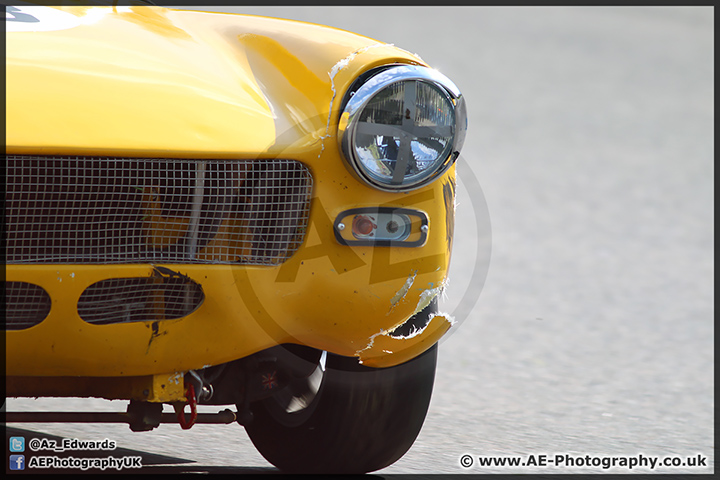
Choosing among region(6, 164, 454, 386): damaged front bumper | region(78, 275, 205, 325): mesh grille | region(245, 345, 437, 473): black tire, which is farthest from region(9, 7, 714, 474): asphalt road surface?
region(78, 275, 205, 325): mesh grille

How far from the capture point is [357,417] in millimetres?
2982

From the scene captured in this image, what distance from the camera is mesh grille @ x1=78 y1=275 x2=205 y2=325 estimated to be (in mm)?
2332

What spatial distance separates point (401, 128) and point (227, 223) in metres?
0.46

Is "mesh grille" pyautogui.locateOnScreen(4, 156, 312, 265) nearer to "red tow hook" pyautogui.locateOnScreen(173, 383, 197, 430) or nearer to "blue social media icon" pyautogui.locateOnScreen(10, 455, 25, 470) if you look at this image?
"red tow hook" pyautogui.locateOnScreen(173, 383, 197, 430)

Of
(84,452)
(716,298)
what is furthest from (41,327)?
(716,298)

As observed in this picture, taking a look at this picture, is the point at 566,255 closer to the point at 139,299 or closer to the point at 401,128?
the point at 401,128

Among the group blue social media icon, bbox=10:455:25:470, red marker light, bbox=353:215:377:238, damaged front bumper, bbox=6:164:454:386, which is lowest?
blue social media icon, bbox=10:455:25:470

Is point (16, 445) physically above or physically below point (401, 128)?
below

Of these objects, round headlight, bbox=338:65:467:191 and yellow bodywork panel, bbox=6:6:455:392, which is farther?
round headlight, bbox=338:65:467:191

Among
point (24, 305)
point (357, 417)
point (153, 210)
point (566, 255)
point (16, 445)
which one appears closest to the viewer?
point (24, 305)

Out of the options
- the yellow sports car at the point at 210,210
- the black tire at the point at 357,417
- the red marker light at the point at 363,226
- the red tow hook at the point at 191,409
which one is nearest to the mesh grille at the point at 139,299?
the yellow sports car at the point at 210,210

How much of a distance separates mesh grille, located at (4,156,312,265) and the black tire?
61 cm

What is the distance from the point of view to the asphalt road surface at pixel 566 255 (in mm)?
3623

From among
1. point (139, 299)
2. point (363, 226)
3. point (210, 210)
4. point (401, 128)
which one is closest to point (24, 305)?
point (139, 299)
